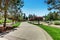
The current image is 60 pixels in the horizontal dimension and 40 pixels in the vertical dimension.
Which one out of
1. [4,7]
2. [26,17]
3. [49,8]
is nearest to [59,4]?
[49,8]

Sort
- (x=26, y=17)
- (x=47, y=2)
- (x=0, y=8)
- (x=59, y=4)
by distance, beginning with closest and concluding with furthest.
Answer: (x=59, y=4), (x=47, y=2), (x=0, y=8), (x=26, y=17)

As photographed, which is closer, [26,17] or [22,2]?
[22,2]

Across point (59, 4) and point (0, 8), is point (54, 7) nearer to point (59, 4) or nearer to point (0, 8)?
point (59, 4)

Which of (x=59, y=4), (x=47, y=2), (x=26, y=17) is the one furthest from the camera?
(x=26, y=17)

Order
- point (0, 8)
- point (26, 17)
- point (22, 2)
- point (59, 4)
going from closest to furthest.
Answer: point (59, 4) < point (0, 8) < point (22, 2) < point (26, 17)

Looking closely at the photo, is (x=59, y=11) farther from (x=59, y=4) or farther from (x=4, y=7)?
(x=4, y=7)

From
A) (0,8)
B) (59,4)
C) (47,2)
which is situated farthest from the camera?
(0,8)

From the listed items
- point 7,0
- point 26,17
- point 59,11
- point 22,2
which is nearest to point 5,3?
point 7,0

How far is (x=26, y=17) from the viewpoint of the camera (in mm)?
175750

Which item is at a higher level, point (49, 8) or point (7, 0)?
point (7, 0)

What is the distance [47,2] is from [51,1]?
34.6 inches

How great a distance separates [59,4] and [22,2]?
22196 millimetres

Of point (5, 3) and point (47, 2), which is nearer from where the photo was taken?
point (47, 2)

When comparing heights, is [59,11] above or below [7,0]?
below
